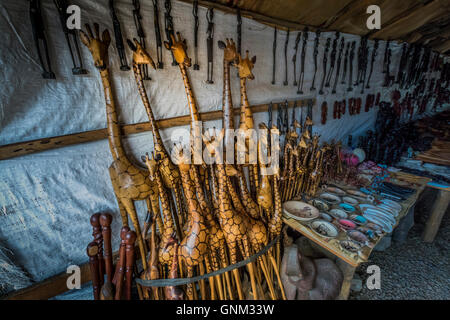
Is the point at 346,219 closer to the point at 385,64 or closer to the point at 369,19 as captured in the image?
the point at 369,19

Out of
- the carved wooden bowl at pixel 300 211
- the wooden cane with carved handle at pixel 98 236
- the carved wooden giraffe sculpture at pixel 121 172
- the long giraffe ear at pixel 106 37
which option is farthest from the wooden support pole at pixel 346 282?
the long giraffe ear at pixel 106 37

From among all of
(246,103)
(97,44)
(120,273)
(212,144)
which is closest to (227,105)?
(246,103)

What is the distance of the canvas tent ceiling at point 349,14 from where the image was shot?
1.35 metres

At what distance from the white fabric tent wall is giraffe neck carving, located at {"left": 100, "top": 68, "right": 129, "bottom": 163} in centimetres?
7

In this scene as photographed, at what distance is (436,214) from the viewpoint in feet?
7.02

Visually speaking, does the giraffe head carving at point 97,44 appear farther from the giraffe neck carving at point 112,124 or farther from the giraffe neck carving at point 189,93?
the giraffe neck carving at point 189,93

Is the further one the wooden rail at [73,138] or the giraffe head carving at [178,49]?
the giraffe head carving at [178,49]

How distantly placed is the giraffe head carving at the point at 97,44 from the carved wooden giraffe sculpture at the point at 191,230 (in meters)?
0.53

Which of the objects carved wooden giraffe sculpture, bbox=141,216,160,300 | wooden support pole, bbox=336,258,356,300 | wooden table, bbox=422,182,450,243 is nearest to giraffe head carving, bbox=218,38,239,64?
carved wooden giraffe sculpture, bbox=141,216,160,300

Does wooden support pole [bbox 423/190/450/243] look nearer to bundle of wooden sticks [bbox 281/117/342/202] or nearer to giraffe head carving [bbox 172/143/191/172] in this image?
bundle of wooden sticks [bbox 281/117/342/202]

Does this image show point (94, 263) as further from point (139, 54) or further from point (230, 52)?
point (230, 52)

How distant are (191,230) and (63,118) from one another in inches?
34.9
